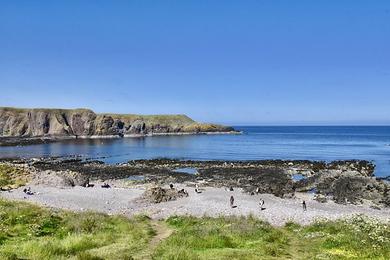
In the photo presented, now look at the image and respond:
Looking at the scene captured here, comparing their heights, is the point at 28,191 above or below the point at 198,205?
above

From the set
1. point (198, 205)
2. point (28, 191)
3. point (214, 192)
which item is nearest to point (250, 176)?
point (214, 192)

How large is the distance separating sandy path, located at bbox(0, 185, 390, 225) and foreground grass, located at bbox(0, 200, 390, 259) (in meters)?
7.95

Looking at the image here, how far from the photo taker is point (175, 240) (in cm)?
2048

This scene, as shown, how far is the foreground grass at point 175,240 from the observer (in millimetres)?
17312

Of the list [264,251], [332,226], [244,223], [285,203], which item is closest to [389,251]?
[264,251]

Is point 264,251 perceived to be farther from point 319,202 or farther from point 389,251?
point 319,202

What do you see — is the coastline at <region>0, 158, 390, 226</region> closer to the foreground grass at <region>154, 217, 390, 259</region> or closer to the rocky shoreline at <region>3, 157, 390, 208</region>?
the rocky shoreline at <region>3, 157, 390, 208</region>

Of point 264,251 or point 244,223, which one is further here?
point 244,223

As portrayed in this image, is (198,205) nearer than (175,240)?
No

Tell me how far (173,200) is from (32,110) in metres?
166

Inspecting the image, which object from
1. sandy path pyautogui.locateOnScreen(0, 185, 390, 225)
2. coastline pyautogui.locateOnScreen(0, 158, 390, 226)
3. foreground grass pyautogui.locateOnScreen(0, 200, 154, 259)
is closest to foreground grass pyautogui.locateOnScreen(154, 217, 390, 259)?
foreground grass pyautogui.locateOnScreen(0, 200, 154, 259)

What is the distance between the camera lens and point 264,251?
18.3m

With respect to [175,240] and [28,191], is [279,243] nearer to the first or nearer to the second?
[175,240]

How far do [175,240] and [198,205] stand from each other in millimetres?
21289
